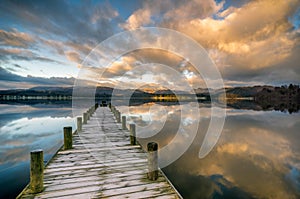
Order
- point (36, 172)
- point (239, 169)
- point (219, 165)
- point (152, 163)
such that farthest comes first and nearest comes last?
point (219, 165) → point (239, 169) → point (152, 163) → point (36, 172)

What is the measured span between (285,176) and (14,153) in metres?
17.2

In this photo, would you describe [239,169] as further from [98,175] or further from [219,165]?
[98,175]

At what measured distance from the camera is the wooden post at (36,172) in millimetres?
4113

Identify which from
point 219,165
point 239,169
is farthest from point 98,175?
point 239,169

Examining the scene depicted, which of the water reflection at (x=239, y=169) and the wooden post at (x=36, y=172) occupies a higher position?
the wooden post at (x=36, y=172)

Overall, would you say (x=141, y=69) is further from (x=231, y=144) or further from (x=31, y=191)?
(x=31, y=191)

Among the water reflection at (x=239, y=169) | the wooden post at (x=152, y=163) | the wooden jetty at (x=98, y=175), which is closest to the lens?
the wooden jetty at (x=98, y=175)

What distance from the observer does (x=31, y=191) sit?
13.5 ft

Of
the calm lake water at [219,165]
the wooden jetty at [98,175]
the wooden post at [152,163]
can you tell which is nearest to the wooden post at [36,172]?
the wooden jetty at [98,175]

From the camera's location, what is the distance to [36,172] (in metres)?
4.16

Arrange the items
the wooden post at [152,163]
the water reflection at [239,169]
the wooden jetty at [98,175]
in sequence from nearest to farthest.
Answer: the wooden jetty at [98,175] → the wooden post at [152,163] → the water reflection at [239,169]

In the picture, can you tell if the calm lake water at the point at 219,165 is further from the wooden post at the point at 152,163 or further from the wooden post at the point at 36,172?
the wooden post at the point at 36,172

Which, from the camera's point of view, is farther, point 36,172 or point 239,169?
point 239,169

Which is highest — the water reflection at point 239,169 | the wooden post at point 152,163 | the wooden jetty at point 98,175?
the wooden post at point 152,163
